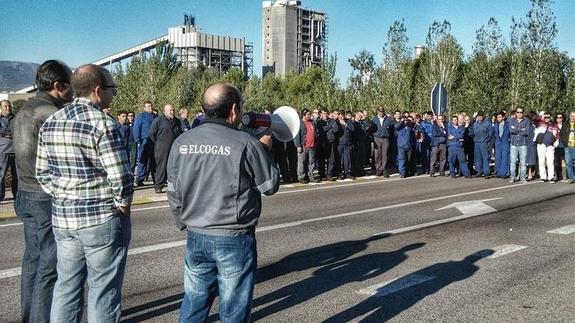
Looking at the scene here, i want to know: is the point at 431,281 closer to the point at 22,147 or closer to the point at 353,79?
the point at 22,147

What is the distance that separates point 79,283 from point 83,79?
4.17ft

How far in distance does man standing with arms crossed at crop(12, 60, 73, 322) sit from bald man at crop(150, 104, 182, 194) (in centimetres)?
921

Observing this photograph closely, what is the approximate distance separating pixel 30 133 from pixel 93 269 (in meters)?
1.46

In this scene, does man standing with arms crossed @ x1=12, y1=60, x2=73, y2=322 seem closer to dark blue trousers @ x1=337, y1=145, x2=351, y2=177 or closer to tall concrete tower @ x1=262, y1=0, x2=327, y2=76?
dark blue trousers @ x1=337, y1=145, x2=351, y2=177

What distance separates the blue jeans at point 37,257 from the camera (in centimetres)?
462

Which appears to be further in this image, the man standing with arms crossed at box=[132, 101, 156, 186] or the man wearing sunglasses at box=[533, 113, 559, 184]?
the man wearing sunglasses at box=[533, 113, 559, 184]

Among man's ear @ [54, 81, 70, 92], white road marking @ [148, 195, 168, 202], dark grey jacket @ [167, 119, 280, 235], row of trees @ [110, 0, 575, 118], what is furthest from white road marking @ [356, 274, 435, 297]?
row of trees @ [110, 0, 575, 118]

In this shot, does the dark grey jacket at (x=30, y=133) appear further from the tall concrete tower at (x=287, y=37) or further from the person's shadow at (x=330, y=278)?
the tall concrete tower at (x=287, y=37)

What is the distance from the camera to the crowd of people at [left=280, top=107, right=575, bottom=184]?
17391 mm

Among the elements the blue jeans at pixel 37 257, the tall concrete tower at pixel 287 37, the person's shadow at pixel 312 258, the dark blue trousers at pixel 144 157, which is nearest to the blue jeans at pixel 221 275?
the blue jeans at pixel 37 257

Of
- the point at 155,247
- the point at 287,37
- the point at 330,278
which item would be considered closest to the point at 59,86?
the point at 330,278

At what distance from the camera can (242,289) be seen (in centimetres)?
378

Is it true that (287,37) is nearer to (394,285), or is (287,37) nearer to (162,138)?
(162,138)

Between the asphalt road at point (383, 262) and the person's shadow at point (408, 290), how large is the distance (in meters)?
0.01
